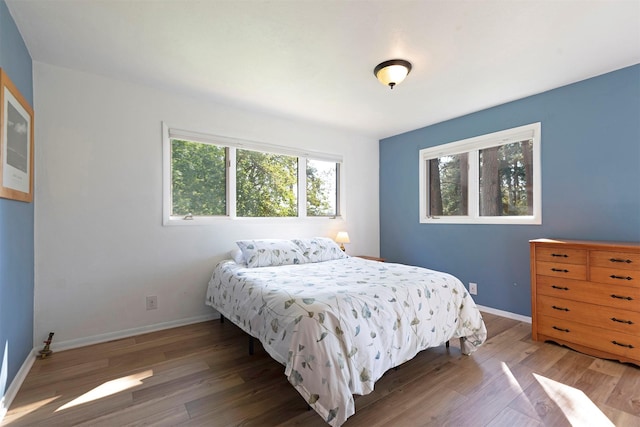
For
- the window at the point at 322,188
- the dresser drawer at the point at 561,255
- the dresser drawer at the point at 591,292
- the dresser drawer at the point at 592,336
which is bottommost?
the dresser drawer at the point at 592,336

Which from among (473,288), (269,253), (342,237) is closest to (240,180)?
(269,253)

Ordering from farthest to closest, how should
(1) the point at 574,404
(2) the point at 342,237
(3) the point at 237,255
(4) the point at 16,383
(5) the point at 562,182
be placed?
(2) the point at 342,237 < (3) the point at 237,255 < (5) the point at 562,182 < (4) the point at 16,383 < (1) the point at 574,404

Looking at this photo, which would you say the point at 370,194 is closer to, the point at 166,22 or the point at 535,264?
the point at 535,264

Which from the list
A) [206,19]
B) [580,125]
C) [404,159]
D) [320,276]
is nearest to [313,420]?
[320,276]

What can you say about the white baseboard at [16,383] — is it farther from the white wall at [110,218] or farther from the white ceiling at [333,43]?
the white ceiling at [333,43]

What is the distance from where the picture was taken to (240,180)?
3467mm

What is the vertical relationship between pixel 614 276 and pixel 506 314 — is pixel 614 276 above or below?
above

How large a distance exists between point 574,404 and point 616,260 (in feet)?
3.79

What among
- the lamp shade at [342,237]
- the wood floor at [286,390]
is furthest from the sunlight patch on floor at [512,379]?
the lamp shade at [342,237]

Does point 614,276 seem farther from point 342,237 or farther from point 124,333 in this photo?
point 124,333

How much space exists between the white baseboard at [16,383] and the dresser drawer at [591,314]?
382cm

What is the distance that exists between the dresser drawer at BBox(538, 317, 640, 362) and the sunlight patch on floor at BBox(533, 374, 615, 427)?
2.19 feet

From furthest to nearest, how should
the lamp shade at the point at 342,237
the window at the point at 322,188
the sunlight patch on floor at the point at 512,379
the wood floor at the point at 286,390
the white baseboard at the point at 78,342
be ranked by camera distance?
the window at the point at 322,188 → the lamp shade at the point at 342,237 → the sunlight patch on floor at the point at 512,379 → the white baseboard at the point at 78,342 → the wood floor at the point at 286,390

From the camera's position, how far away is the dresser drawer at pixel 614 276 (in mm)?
2124
